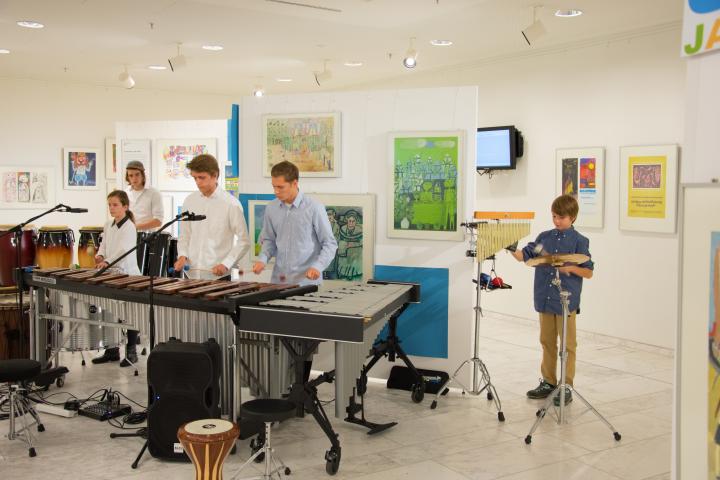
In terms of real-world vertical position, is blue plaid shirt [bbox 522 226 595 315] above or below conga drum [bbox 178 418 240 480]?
above

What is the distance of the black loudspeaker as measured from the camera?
4000mm

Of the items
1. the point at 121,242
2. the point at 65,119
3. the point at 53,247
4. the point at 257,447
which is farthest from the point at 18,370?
the point at 65,119

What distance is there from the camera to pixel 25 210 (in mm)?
11211

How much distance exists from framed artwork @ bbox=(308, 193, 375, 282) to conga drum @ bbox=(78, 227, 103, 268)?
2.59m

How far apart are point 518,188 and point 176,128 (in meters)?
4.59

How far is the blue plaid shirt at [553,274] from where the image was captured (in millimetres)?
5062

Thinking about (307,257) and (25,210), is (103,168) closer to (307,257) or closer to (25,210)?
(25,210)

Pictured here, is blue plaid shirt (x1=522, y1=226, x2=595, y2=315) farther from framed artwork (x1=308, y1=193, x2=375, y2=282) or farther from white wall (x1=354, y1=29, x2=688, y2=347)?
white wall (x1=354, y1=29, x2=688, y2=347)

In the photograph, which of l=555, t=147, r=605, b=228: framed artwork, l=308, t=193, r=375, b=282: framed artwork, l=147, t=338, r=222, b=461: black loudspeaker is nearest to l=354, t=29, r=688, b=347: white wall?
l=555, t=147, r=605, b=228: framed artwork

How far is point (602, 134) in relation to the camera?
7602 mm

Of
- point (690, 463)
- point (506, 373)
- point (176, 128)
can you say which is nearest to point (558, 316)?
point (506, 373)

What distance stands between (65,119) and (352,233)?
7614 mm

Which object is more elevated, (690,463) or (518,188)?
(518,188)

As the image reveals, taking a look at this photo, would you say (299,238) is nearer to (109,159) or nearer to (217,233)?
(217,233)
